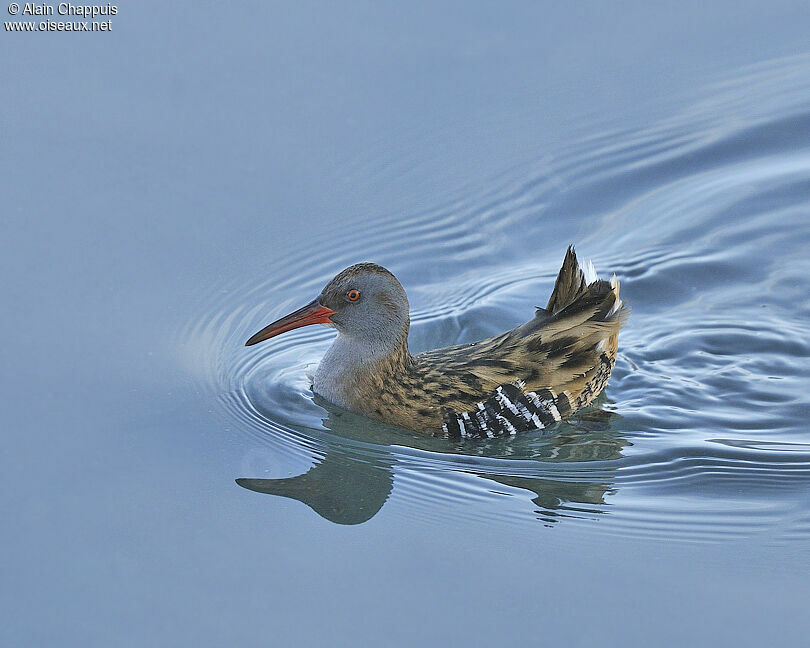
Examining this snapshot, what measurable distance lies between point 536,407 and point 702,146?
3.19 metres

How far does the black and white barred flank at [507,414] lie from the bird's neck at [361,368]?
18.8 inches

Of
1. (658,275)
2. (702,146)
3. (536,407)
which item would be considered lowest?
(536,407)

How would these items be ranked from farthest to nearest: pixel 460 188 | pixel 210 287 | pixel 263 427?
pixel 460 188, pixel 210 287, pixel 263 427

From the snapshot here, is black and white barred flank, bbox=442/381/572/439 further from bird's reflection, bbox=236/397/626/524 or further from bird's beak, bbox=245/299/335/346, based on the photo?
bird's beak, bbox=245/299/335/346

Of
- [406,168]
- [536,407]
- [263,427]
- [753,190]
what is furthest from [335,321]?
[753,190]

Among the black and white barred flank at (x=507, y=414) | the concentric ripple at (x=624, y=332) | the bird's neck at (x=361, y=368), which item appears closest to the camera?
the concentric ripple at (x=624, y=332)

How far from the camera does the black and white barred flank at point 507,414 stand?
25.0 feet

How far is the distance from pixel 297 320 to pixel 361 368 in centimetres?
48

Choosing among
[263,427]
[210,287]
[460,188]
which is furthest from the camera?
[460,188]

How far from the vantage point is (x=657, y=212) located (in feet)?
31.2

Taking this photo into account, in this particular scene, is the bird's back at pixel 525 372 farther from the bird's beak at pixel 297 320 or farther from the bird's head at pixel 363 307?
the bird's beak at pixel 297 320

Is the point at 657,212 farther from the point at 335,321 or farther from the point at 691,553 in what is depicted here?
the point at 691,553

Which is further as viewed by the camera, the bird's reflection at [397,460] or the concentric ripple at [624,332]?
the concentric ripple at [624,332]

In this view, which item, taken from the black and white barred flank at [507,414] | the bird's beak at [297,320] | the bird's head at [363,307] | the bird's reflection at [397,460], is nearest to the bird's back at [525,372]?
the black and white barred flank at [507,414]
